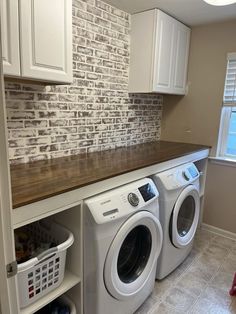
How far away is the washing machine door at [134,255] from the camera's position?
137 centimetres

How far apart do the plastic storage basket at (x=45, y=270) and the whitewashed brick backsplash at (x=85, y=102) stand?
0.62 meters

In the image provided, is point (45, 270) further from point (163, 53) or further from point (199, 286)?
point (163, 53)

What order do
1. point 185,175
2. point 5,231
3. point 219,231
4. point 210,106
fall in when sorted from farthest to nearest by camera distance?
point 219,231 < point 210,106 < point 185,175 < point 5,231

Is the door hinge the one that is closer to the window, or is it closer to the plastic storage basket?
the plastic storage basket

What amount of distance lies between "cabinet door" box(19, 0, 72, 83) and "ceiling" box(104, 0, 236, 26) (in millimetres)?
860

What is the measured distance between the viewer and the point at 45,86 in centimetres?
171

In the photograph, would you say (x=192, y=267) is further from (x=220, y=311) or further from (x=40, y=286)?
(x=40, y=286)

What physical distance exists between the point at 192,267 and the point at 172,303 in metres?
0.49

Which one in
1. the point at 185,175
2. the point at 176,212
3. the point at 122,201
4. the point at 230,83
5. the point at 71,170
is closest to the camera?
the point at 122,201

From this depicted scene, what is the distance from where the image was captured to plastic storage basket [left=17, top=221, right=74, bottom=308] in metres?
1.09

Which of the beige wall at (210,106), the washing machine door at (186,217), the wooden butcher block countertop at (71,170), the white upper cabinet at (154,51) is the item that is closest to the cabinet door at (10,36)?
the wooden butcher block countertop at (71,170)

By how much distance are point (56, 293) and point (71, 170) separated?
68 cm

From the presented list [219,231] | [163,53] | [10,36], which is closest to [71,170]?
[10,36]

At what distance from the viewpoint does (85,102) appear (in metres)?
2.02
